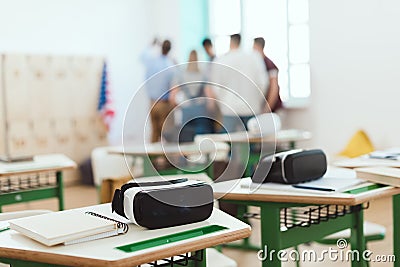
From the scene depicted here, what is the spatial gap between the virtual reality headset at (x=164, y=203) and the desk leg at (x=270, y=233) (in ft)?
1.69

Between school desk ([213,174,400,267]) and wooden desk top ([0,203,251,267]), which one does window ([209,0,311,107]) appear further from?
wooden desk top ([0,203,251,267])

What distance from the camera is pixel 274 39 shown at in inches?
316

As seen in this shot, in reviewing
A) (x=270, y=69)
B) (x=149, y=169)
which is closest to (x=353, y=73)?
(x=270, y=69)

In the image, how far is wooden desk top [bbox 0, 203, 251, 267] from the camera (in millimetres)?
1495

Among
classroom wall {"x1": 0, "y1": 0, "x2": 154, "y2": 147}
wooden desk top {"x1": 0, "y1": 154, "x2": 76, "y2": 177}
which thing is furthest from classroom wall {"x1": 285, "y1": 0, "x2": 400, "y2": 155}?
wooden desk top {"x1": 0, "y1": 154, "x2": 76, "y2": 177}

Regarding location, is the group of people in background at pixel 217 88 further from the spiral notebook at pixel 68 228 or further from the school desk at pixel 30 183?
the school desk at pixel 30 183

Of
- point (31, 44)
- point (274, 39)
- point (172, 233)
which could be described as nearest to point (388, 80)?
point (274, 39)

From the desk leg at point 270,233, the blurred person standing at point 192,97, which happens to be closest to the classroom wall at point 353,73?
the blurred person standing at point 192,97

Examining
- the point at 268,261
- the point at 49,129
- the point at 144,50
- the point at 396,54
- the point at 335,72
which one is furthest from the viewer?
the point at 144,50

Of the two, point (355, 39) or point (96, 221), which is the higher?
point (355, 39)

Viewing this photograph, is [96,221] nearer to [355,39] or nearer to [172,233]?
[172,233]

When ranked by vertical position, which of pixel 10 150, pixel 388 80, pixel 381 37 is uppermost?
pixel 381 37

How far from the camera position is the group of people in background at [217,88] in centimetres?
297

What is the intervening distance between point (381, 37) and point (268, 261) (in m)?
4.87
